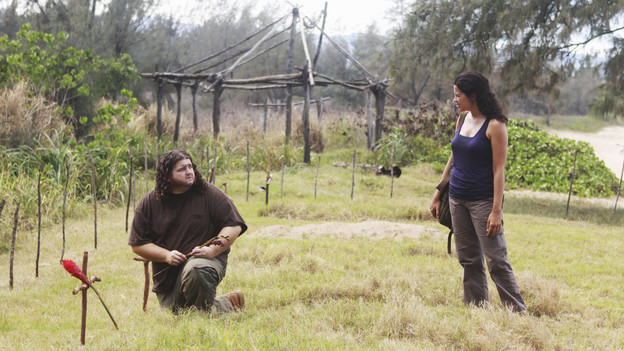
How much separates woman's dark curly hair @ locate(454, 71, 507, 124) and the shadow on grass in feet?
22.4

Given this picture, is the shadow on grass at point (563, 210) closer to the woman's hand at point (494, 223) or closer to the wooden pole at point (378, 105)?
the wooden pole at point (378, 105)

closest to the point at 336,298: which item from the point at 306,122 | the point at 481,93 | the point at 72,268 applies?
the point at 481,93

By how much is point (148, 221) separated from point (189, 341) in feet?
3.39

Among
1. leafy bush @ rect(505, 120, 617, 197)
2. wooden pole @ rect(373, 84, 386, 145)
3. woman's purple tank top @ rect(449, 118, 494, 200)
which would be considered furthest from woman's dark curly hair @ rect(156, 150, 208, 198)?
wooden pole @ rect(373, 84, 386, 145)

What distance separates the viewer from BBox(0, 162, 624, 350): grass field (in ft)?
10.1

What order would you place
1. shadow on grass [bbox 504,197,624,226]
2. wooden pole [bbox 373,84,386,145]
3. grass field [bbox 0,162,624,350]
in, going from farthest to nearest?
wooden pole [bbox 373,84,386,145], shadow on grass [bbox 504,197,624,226], grass field [bbox 0,162,624,350]

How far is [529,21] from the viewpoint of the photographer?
10.2 m

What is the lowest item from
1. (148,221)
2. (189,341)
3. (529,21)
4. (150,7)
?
(189,341)

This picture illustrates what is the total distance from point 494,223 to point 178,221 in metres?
2.12

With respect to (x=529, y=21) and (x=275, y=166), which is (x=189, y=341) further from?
(x=275, y=166)

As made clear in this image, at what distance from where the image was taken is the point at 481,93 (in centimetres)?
360

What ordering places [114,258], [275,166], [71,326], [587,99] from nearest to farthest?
[71,326] → [114,258] → [275,166] → [587,99]

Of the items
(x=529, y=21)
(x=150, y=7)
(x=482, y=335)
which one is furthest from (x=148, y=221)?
(x=150, y=7)

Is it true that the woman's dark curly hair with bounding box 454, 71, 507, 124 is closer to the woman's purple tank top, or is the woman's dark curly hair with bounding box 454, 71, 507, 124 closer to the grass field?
the woman's purple tank top
